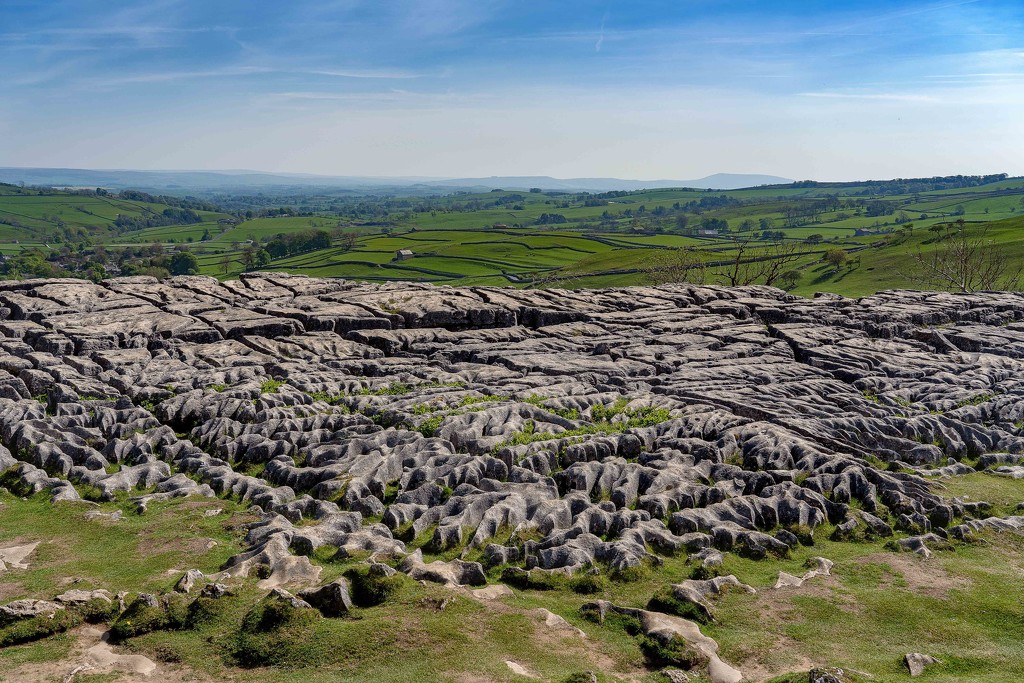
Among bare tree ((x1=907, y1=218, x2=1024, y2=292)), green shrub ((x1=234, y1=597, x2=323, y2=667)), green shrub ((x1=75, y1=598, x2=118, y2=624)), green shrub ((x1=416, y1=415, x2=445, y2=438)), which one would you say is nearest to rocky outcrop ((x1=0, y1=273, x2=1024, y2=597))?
green shrub ((x1=416, y1=415, x2=445, y2=438))

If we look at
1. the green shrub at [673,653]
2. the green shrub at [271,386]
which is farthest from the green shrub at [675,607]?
the green shrub at [271,386]

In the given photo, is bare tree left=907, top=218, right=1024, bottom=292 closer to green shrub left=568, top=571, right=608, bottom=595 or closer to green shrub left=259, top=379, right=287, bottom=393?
green shrub left=259, top=379, right=287, bottom=393

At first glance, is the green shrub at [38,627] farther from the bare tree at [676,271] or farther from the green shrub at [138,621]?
the bare tree at [676,271]

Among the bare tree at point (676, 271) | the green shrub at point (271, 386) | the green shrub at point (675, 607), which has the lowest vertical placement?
the green shrub at point (675, 607)

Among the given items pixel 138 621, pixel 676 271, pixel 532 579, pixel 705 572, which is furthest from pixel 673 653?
pixel 676 271

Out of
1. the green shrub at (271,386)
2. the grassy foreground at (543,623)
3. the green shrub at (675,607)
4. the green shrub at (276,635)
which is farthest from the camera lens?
the green shrub at (271,386)

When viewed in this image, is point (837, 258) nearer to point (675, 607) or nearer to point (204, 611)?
point (675, 607)
